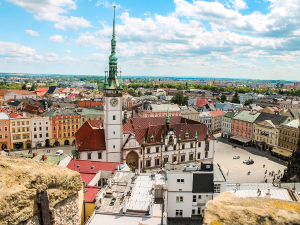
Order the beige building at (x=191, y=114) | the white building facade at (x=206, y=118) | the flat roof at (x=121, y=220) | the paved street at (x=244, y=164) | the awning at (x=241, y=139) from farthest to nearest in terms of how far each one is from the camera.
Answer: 1. the white building facade at (x=206, y=118)
2. the beige building at (x=191, y=114)
3. the awning at (x=241, y=139)
4. the paved street at (x=244, y=164)
5. the flat roof at (x=121, y=220)

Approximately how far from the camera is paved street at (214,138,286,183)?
163 ft

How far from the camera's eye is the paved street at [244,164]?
49.7m

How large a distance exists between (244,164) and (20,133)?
Answer: 57467 mm

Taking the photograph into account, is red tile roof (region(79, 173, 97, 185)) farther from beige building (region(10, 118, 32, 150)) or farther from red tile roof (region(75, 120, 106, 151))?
beige building (region(10, 118, 32, 150))

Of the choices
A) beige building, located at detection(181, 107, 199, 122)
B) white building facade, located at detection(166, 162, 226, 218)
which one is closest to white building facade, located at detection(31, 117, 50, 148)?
beige building, located at detection(181, 107, 199, 122)

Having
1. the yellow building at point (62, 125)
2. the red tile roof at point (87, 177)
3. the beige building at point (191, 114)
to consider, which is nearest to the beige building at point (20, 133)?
the yellow building at point (62, 125)

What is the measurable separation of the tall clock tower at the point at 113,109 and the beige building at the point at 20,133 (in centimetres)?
3209

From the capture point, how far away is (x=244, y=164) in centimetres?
5762

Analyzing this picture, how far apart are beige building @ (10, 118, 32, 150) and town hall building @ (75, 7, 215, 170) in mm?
24371

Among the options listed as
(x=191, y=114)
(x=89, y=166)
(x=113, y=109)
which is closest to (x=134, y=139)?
(x=113, y=109)

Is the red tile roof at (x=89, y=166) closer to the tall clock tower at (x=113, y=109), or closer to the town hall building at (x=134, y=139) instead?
the town hall building at (x=134, y=139)

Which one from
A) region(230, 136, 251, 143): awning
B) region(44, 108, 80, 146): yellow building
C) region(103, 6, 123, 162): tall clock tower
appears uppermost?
region(103, 6, 123, 162): tall clock tower

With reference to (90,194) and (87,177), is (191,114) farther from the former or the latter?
(90,194)

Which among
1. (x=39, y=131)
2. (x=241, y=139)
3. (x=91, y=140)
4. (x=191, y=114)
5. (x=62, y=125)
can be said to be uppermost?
(x=91, y=140)
